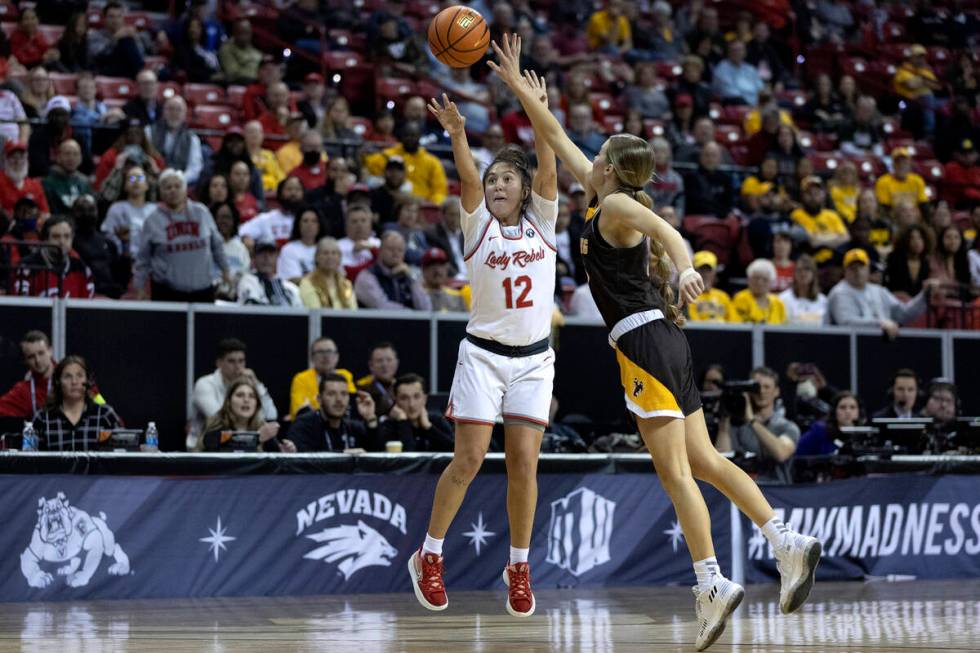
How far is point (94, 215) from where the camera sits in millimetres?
13961

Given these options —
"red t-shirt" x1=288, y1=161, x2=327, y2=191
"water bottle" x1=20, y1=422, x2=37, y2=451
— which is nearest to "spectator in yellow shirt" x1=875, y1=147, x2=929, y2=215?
"red t-shirt" x1=288, y1=161, x2=327, y2=191

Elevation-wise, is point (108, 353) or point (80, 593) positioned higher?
point (108, 353)

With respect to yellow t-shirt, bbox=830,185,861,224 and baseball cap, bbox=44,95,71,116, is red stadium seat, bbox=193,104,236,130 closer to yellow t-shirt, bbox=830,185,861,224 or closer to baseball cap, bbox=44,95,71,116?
baseball cap, bbox=44,95,71,116

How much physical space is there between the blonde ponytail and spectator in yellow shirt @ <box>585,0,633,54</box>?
16097 millimetres

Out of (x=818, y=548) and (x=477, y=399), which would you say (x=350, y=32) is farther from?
(x=818, y=548)

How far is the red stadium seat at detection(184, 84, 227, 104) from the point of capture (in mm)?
18781

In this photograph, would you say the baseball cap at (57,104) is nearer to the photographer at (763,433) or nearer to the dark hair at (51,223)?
the dark hair at (51,223)

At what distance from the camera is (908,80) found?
25109 millimetres

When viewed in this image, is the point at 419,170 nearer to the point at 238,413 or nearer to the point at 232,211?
the point at 232,211

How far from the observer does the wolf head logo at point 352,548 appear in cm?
1067

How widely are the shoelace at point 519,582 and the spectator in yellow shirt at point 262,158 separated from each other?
30.3 feet

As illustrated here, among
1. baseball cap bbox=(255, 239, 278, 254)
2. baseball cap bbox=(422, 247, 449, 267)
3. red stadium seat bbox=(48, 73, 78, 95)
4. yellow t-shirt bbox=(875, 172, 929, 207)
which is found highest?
red stadium seat bbox=(48, 73, 78, 95)

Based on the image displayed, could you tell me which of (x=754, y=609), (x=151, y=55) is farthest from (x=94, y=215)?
(x=754, y=609)

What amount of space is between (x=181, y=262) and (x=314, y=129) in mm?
5129
